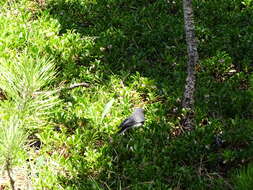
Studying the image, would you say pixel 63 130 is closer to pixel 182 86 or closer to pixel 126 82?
pixel 126 82

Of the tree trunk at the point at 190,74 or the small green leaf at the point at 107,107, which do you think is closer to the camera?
the tree trunk at the point at 190,74

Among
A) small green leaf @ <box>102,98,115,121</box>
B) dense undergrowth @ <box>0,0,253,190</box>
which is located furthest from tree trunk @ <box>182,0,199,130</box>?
small green leaf @ <box>102,98,115,121</box>

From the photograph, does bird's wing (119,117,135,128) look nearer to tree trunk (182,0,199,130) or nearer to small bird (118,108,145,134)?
small bird (118,108,145,134)

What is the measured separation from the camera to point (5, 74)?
16.8 feet

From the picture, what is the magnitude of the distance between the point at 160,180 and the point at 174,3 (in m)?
5.77

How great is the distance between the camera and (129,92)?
7531 mm

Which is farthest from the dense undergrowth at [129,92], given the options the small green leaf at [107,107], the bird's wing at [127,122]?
the bird's wing at [127,122]

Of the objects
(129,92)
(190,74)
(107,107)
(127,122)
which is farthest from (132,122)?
(190,74)

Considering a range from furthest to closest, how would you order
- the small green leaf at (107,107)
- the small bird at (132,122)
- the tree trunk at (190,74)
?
the small green leaf at (107,107)
the small bird at (132,122)
the tree trunk at (190,74)

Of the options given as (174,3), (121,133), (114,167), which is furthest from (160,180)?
(174,3)

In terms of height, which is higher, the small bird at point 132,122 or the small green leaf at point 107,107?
the small green leaf at point 107,107

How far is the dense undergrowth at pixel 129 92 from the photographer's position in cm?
578

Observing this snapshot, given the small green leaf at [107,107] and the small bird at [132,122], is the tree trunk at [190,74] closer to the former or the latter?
the small bird at [132,122]

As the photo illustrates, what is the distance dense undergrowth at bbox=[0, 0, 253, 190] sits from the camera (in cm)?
578
